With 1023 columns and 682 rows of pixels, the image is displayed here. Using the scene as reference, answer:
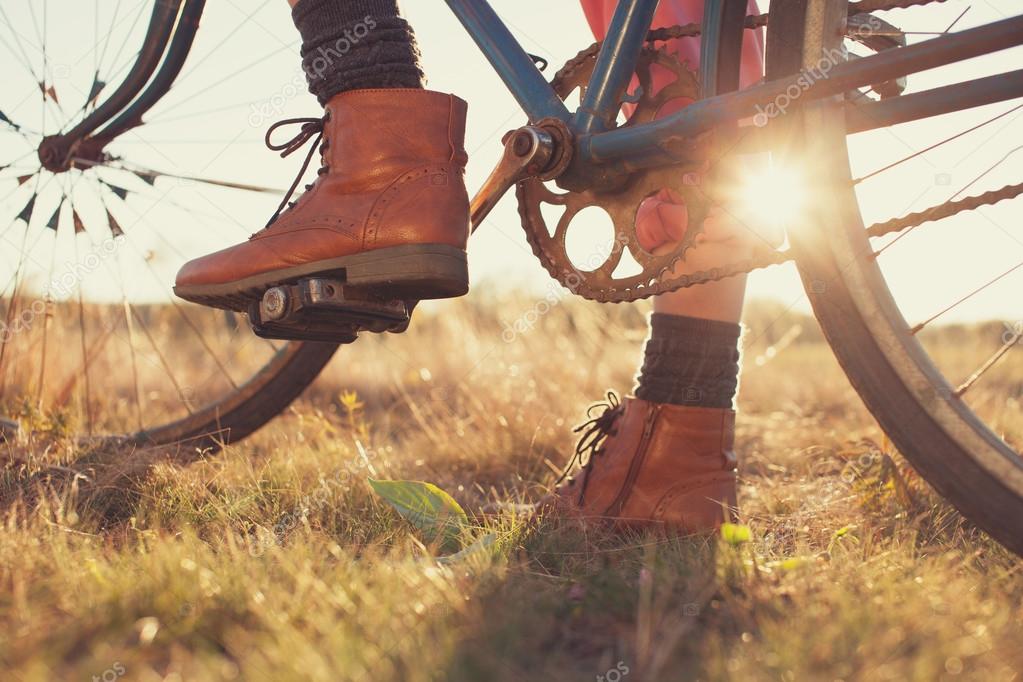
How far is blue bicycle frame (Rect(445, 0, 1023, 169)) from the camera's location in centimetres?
114

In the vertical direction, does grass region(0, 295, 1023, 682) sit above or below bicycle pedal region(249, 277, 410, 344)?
below

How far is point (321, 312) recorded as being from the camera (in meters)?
1.52

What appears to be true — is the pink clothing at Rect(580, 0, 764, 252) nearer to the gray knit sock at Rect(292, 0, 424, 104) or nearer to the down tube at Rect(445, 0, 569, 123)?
the down tube at Rect(445, 0, 569, 123)

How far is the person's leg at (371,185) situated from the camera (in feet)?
4.81

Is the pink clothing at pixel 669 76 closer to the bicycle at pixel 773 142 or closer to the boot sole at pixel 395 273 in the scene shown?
the bicycle at pixel 773 142

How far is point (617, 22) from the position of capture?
5.00 feet

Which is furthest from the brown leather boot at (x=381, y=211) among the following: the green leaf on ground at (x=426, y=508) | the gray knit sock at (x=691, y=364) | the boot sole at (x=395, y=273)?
the gray knit sock at (x=691, y=364)

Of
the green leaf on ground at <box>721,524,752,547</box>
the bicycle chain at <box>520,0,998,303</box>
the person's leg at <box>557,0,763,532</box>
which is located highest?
the bicycle chain at <box>520,0,998,303</box>

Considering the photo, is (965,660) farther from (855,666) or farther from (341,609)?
(341,609)

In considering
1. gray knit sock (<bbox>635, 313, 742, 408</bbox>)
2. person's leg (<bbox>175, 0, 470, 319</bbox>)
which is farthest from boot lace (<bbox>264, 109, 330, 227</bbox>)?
gray knit sock (<bbox>635, 313, 742, 408</bbox>)

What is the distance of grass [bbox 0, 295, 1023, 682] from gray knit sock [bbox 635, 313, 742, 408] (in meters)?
0.27

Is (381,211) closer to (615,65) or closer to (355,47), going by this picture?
(355,47)

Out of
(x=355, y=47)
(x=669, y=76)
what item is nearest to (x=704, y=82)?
(x=669, y=76)

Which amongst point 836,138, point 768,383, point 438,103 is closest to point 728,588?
point 836,138
